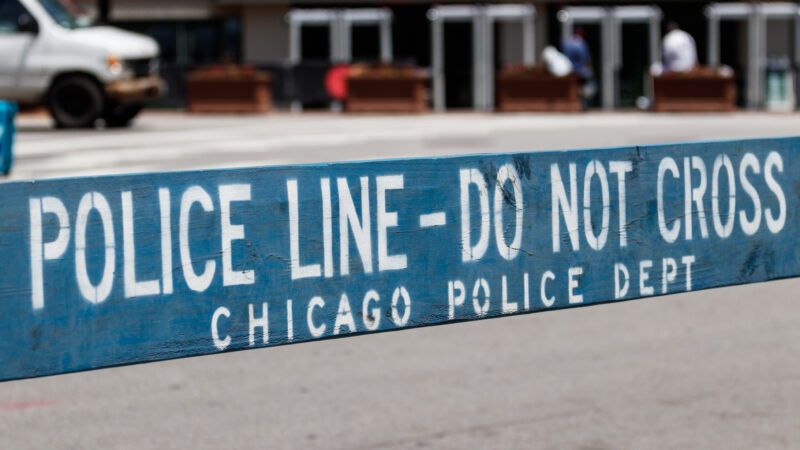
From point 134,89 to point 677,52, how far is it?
1171 centimetres

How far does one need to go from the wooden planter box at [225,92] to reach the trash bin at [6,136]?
16144 millimetres

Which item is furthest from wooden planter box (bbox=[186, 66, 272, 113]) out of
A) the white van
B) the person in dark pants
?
the white van

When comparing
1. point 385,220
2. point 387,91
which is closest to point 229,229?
point 385,220

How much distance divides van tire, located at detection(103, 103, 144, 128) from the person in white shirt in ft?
35.3

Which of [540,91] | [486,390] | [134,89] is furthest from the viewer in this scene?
[540,91]

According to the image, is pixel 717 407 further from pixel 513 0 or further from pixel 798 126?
pixel 513 0

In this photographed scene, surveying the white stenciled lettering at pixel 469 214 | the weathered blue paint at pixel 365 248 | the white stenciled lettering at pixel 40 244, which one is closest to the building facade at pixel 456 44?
the weathered blue paint at pixel 365 248

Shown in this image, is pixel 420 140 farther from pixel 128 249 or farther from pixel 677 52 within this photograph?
pixel 128 249

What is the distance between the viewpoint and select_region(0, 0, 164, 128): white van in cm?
2394

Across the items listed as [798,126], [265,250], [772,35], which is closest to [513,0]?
[772,35]

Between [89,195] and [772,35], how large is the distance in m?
36.7

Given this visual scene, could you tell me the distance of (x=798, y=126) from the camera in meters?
25.8

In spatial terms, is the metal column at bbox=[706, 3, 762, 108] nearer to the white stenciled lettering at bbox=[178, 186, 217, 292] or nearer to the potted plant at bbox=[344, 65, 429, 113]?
the potted plant at bbox=[344, 65, 429, 113]

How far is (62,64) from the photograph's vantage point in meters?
24.0
